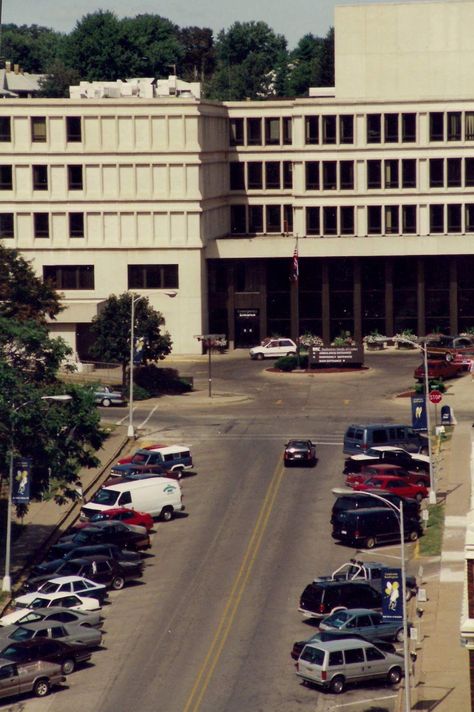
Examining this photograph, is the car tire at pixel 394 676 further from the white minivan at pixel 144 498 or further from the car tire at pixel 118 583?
the white minivan at pixel 144 498

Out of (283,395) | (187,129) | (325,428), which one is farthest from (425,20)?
(325,428)

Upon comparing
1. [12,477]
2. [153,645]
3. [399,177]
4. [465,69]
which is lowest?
[153,645]

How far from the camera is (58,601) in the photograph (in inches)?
2347

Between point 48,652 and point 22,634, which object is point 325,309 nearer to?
point 22,634

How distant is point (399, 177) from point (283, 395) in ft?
95.1

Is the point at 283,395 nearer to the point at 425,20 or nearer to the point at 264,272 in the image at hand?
the point at 264,272

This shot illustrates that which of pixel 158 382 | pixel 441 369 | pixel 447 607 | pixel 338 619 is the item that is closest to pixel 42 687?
pixel 338 619

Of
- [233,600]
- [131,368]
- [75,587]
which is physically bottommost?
[233,600]

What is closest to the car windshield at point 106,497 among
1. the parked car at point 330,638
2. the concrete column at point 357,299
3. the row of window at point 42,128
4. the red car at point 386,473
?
the red car at point 386,473

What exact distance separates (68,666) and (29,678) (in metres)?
2.19

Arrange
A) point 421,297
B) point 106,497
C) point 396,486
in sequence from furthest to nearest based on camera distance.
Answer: point 421,297
point 396,486
point 106,497

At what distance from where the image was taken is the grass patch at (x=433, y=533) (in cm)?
6844

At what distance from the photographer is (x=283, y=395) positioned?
344 feet

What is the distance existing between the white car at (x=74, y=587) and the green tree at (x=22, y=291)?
A: 1457 inches
